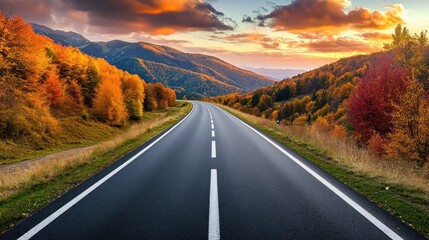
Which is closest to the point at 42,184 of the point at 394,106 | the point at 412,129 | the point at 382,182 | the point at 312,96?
the point at 382,182

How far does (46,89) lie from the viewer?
47250 mm

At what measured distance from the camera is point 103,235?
13.8ft

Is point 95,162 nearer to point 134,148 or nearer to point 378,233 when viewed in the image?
point 134,148

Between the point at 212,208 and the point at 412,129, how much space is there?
19.6 m

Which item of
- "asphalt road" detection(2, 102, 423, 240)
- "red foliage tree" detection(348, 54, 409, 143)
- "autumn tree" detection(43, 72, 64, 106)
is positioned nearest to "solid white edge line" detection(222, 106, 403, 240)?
"asphalt road" detection(2, 102, 423, 240)

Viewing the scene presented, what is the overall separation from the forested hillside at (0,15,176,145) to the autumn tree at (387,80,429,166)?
35417mm

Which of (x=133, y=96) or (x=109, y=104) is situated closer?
(x=109, y=104)

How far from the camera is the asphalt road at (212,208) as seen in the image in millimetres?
4320

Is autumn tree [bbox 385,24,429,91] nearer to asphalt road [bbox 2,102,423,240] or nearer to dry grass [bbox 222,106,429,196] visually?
dry grass [bbox 222,106,429,196]

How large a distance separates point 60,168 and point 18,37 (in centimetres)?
3544

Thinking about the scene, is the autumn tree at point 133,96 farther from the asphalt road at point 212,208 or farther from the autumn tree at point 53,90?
the asphalt road at point 212,208

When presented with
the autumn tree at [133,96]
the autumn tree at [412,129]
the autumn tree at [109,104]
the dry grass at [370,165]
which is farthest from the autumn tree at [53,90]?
the autumn tree at [412,129]

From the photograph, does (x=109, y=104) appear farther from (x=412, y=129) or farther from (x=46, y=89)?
(x=412, y=129)

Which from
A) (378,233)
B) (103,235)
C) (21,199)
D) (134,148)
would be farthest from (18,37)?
(378,233)
